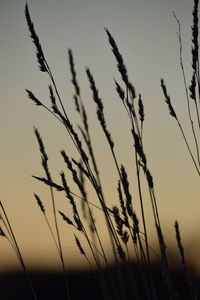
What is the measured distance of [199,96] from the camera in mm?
1941

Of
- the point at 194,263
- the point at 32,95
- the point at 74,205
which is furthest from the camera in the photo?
the point at 194,263

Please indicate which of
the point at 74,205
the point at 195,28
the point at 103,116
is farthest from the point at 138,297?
the point at 195,28

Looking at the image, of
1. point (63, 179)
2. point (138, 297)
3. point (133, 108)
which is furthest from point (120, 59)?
point (138, 297)

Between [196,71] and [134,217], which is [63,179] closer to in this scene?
[134,217]

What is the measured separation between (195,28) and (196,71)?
0.55 feet

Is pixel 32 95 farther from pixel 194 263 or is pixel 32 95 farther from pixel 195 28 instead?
pixel 194 263

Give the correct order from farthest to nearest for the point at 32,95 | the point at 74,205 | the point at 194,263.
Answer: the point at 194,263
the point at 74,205
the point at 32,95

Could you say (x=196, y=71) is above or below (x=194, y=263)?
above

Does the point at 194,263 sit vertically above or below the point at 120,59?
below

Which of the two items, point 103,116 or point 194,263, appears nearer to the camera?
point 103,116

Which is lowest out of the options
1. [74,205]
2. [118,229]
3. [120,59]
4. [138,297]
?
[138,297]

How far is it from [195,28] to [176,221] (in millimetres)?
794

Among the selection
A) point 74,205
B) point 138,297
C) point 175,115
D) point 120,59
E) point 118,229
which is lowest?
point 138,297

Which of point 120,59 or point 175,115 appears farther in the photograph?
point 175,115
